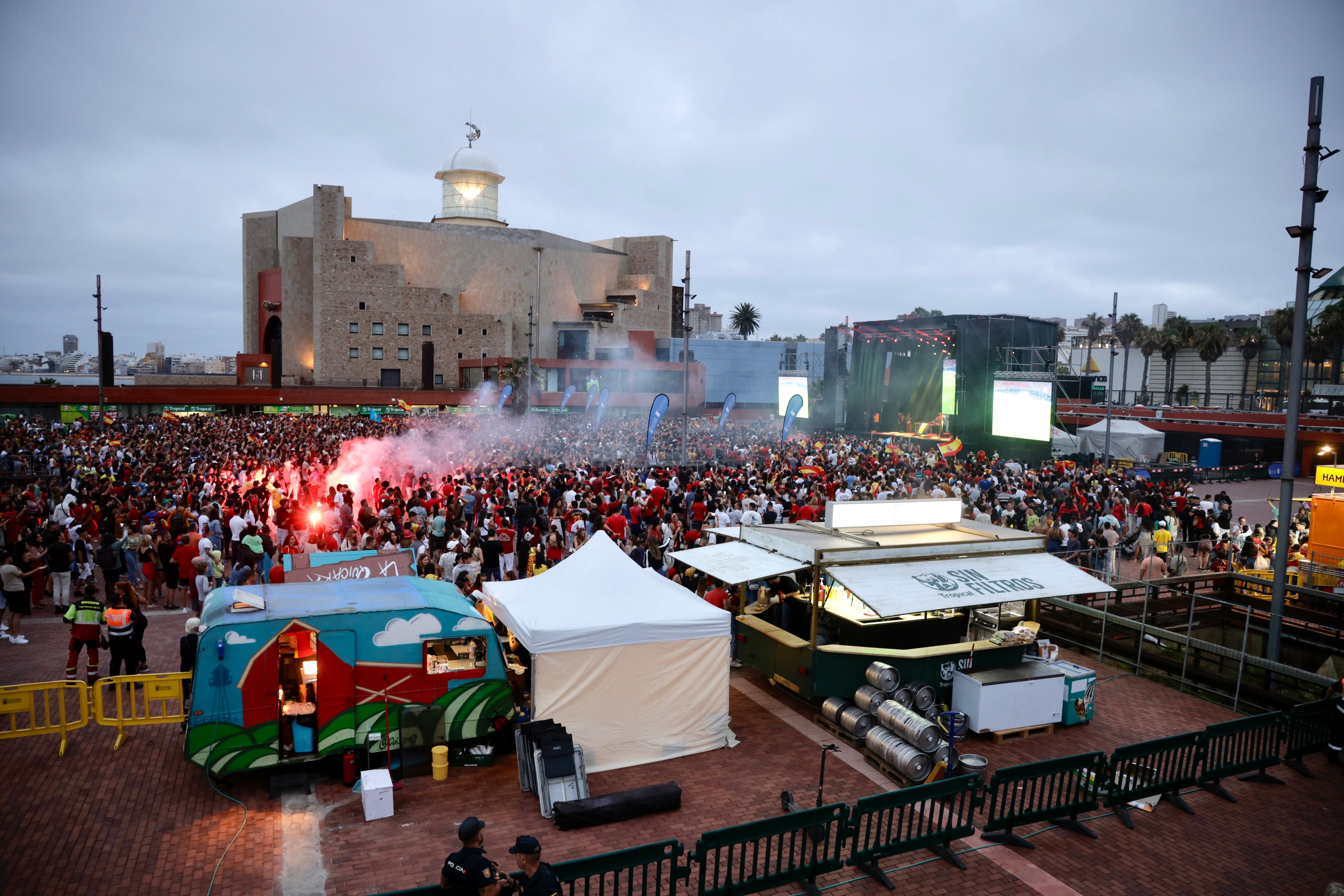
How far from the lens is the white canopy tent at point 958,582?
912cm

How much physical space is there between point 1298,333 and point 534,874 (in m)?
10.9

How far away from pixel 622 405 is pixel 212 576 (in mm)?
46044

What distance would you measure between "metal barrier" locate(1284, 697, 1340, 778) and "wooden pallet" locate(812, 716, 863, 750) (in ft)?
15.6

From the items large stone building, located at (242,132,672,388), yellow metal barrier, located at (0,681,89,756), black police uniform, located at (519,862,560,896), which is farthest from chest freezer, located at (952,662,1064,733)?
large stone building, located at (242,132,672,388)

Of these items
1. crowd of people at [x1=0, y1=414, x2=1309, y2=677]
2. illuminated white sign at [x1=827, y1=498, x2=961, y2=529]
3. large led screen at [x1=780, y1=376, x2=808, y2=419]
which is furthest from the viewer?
large led screen at [x1=780, y1=376, x2=808, y2=419]

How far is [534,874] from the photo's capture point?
193 inches

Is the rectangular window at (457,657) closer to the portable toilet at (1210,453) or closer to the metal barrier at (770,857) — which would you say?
the metal barrier at (770,857)

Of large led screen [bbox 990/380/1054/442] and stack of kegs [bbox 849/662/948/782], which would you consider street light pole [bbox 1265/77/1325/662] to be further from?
large led screen [bbox 990/380/1054/442]

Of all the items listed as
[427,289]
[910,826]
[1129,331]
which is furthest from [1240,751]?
A: [1129,331]

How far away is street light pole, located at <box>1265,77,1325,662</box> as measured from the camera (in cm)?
966

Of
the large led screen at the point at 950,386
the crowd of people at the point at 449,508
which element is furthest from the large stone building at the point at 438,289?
the large led screen at the point at 950,386

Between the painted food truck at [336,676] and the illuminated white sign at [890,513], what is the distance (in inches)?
197

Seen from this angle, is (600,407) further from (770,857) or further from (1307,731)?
(770,857)

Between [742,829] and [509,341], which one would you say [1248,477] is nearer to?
[742,829]
